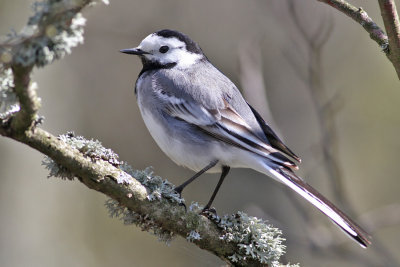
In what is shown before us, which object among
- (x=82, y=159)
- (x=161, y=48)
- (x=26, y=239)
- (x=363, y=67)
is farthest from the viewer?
(x=363, y=67)

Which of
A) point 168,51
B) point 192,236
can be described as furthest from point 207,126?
point 192,236

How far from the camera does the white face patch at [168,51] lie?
4.12 m

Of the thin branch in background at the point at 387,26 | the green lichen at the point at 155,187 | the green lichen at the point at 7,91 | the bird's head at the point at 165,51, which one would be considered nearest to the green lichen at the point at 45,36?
the green lichen at the point at 7,91

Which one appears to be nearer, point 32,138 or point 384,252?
point 32,138

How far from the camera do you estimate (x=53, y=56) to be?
195 cm

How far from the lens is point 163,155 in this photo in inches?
253

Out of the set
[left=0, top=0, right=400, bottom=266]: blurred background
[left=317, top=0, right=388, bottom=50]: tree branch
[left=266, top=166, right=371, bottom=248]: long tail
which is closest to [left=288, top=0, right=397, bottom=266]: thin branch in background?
[left=0, top=0, right=400, bottom=266]: blurred background

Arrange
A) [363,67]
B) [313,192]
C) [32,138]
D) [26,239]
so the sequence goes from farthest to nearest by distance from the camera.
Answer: [363,67] → [26,239] → [313,192] → [32,138]

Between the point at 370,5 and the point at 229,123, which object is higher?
the point at 370,5

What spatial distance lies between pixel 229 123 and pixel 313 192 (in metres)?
0.76

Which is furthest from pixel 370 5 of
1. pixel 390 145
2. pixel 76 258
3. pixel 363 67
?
pixel 76 258

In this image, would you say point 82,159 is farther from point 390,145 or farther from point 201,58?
point 390,145

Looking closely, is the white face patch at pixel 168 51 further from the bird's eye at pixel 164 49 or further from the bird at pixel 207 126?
the bird at pixel 207 126

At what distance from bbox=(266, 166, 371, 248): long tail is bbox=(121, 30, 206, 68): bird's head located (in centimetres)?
134
